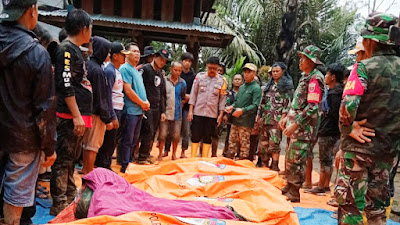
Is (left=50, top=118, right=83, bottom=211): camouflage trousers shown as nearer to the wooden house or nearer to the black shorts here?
the black shorts

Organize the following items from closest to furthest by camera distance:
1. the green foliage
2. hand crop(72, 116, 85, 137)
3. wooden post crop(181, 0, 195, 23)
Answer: hand crop(72, 116, 85, 137), wooden post crop(181, 0, 195, 23), the green foliage

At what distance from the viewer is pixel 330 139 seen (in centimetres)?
521

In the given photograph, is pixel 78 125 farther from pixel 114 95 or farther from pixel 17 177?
pixel 114 95

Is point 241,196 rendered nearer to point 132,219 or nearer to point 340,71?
point 132,219

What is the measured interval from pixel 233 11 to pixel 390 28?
17401mm

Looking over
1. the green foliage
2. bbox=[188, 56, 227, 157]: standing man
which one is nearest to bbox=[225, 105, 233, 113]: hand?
bbox=[188, 56, 227, 157]: standing man

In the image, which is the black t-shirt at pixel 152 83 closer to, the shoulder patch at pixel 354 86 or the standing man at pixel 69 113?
the standing man at pixel 69 113

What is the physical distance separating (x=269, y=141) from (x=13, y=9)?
4.90m

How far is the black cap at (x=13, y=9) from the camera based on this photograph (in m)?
2.42

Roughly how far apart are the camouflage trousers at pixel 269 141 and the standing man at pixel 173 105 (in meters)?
1.70

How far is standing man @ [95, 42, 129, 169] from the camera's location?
15.3 ft

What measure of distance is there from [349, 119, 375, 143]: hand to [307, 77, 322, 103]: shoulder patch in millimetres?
1477

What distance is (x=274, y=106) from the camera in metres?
6.30

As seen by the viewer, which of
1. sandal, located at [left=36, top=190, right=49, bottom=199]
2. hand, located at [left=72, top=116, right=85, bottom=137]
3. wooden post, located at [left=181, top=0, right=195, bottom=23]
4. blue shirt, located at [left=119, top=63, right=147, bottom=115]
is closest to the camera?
hand, located at [left=72, top=116, right=85, bottom=137]
